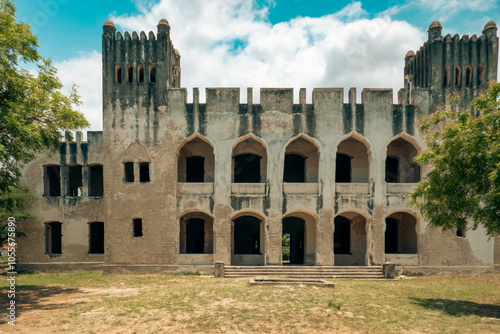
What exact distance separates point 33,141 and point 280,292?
10951 mm

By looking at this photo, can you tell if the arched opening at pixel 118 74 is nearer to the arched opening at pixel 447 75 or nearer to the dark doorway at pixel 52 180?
the dark doorway at pixel 52 180

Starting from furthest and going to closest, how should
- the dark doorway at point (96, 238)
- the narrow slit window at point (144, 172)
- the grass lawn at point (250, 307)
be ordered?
1. the dark doorway at point (96, 238)
2. the narrow slit window at point (144, 172)
3. the grass lawn at point (250, 307)

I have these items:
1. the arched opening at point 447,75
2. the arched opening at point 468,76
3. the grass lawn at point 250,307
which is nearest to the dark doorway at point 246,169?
the grass lawn at point 250,307

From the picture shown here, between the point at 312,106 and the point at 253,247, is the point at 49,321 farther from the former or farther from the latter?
the point at 312,106

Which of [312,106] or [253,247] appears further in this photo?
[253,247]

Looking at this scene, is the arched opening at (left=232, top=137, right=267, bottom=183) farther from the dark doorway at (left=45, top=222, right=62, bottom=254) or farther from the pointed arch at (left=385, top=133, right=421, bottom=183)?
the dark doorway at (left=45, top=222, right=62, bottom=254)

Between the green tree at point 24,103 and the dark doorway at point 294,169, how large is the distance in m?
12.4

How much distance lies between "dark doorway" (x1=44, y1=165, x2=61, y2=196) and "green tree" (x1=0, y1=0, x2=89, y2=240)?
27.8ft

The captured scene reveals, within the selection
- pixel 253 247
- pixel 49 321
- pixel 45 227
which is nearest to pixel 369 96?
pixel 253 247

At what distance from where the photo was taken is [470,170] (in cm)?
1081

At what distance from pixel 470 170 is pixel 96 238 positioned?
2096cm

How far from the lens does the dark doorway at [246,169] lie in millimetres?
21844

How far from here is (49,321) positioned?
981 centimetres

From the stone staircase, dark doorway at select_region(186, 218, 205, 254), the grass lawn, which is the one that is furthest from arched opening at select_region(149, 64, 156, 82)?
the stone staircase
